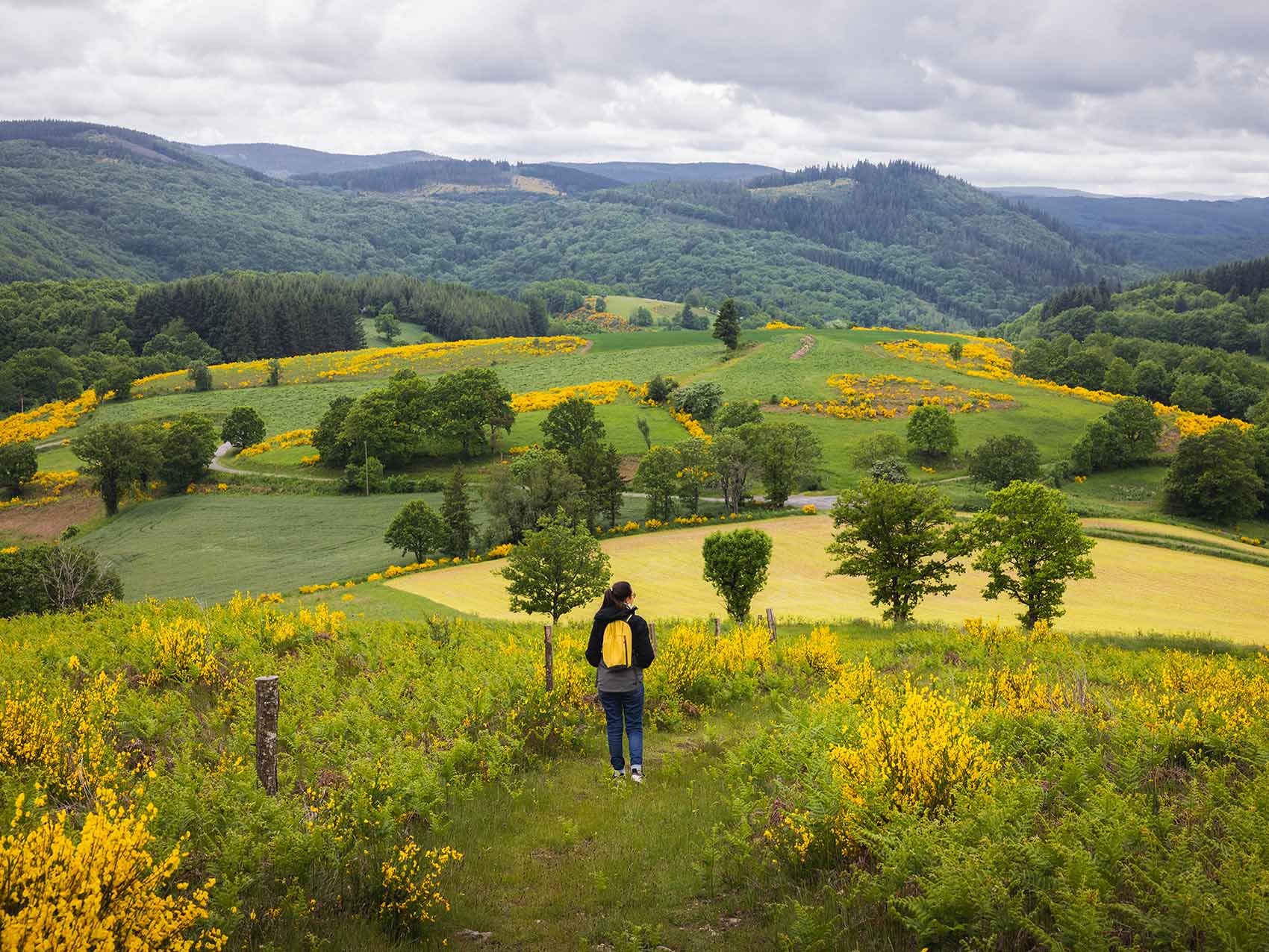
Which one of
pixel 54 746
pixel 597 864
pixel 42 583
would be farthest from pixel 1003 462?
pixel 54 746

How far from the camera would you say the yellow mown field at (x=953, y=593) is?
125 ft

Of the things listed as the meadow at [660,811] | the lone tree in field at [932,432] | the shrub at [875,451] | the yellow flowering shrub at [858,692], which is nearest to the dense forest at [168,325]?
the shrub at [875,451]

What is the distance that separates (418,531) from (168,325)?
134 meters

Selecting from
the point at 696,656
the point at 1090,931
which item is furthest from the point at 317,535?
the point at 1090,931

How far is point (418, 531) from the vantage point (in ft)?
180

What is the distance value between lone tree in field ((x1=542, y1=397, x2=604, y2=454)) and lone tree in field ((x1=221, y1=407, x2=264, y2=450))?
124 ft

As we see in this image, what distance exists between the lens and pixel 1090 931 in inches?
206

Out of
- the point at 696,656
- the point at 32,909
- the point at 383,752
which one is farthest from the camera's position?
the point at 696,656

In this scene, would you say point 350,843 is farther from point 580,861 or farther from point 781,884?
point 781,884

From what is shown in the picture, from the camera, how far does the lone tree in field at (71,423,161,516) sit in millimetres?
71562

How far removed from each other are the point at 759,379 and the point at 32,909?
113 meters

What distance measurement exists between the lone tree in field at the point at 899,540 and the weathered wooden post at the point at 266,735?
28507mm

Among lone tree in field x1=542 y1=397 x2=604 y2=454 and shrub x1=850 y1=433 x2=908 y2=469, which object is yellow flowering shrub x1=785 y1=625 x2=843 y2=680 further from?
shrub x1=850 y1=433 x2=908 y2=469

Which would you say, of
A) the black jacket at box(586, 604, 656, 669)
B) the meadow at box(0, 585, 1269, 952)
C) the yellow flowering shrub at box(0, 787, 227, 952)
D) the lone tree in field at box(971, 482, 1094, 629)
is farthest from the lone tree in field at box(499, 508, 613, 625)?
the yellow flowering shrub at box(0, 787, 227, 952)
